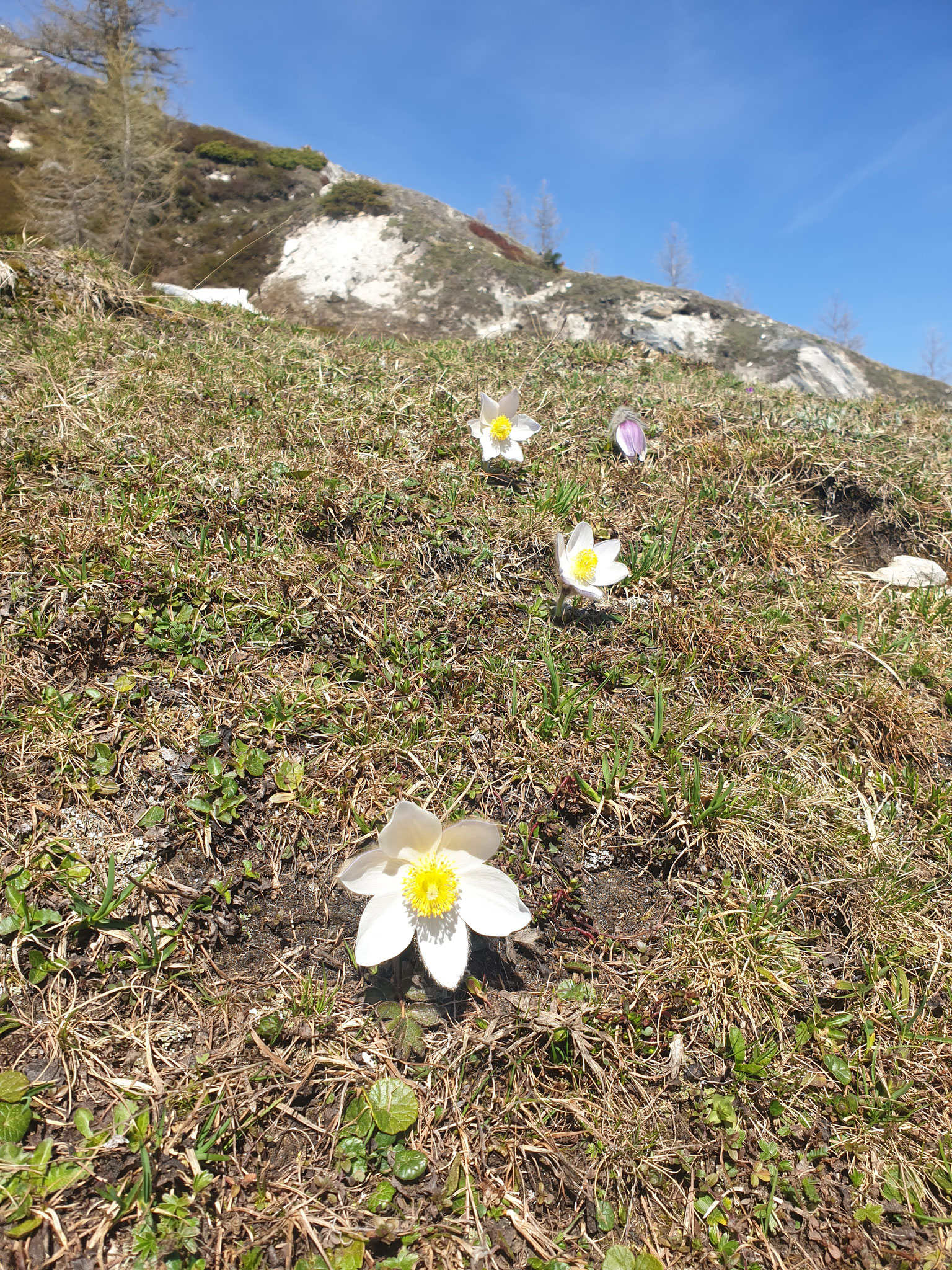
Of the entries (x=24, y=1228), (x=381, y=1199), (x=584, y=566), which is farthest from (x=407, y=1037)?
(x=584, y=566)

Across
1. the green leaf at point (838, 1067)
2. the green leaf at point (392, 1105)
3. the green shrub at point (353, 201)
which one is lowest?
the green leaf at point (392, 1105)

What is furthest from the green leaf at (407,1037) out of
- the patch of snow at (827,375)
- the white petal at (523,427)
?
the patch of snow at (827,375)

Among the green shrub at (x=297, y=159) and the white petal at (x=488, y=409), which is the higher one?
the green shrub at (x=297, y=159)

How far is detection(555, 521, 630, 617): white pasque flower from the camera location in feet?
8.95

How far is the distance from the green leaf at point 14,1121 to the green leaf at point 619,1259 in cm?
130

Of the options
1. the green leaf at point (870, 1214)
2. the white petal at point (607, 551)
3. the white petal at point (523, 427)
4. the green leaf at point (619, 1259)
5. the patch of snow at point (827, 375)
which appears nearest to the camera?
the green leaf at point (619, 1259)

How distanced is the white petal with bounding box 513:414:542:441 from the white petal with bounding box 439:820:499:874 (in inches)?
91.3

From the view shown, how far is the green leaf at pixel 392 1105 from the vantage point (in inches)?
63.2

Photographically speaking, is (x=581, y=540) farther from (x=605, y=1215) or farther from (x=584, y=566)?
(x=605, y=1215)

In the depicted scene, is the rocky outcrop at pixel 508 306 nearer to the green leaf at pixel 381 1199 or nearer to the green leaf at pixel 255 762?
the green leaf at pixel 255 762

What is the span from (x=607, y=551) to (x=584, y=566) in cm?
17

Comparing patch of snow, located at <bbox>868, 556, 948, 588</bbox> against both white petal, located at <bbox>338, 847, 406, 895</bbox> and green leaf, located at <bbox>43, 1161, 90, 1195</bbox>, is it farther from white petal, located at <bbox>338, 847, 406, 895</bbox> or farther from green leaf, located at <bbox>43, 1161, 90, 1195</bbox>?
green leaf, located at <bbox>43, 1161, 90, 1195</bbox>

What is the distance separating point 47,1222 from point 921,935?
2343 mm

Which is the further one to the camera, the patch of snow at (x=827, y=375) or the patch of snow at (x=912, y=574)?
the patch of snow at (x=827, y=375)
